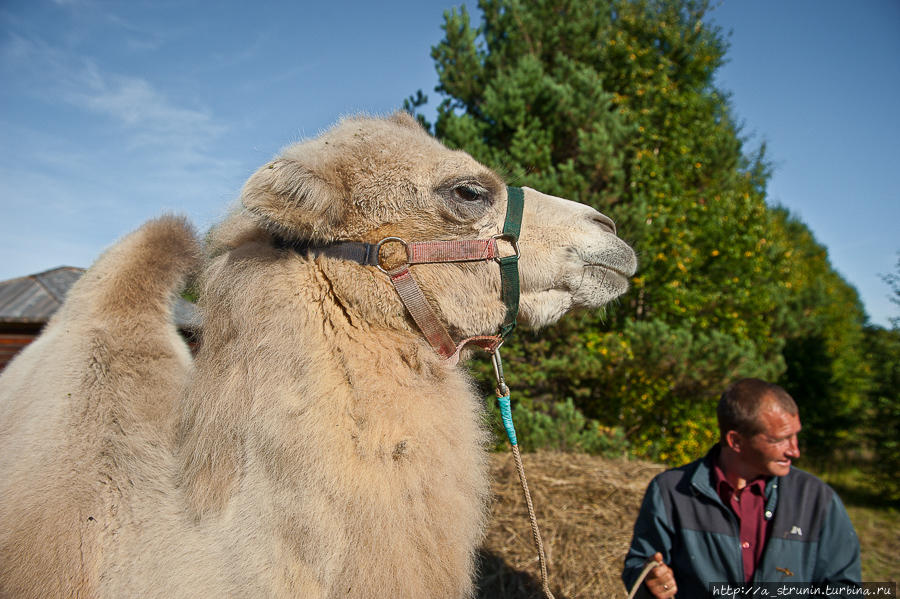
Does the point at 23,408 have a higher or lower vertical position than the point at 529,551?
higher

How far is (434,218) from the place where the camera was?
210cm

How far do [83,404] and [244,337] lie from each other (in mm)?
771

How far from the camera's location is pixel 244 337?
178cm

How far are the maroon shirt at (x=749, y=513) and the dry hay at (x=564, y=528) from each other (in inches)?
62.2

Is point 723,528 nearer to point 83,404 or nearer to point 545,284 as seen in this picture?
point 545,284

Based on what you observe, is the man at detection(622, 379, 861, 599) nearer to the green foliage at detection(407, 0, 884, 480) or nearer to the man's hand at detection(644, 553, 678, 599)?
the man's hand at detection(644, 553, 678, 599)

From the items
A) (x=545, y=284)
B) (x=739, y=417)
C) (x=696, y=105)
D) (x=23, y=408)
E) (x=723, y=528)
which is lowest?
(x=723, y=528)

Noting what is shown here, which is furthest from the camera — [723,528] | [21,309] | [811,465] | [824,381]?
[824,381]

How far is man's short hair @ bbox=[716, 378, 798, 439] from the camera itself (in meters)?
2.66

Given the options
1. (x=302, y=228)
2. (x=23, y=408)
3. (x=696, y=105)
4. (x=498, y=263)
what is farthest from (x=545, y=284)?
(x=696, y=105)

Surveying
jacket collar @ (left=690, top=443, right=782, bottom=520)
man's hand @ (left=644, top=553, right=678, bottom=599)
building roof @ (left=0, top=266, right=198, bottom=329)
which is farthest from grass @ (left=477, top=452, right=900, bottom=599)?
building roof @ (left=0, top=266, right=198, bottom=329)

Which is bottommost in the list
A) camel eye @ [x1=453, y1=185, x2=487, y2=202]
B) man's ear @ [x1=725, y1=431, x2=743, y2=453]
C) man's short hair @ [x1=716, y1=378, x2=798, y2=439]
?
man's ear @ [x1=725, y1=431, x2=743, y2=453]

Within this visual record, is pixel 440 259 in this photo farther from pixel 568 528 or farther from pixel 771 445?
pixel 568 528

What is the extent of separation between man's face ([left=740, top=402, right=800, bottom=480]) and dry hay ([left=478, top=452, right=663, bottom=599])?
177cm
